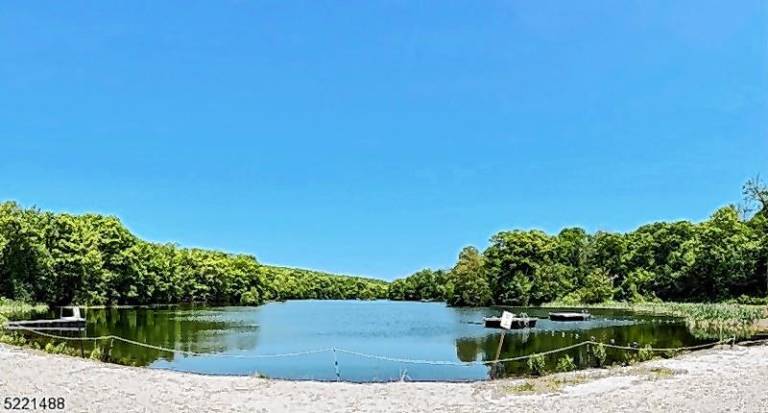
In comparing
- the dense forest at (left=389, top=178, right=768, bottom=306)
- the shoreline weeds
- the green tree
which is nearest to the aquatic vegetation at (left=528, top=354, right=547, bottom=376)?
the shoreline weeds

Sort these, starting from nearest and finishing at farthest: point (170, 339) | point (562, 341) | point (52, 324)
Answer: point (170, 339), point (562, 341), point (52, 324)

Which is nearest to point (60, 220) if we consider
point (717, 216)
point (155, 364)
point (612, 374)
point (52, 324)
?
point (52, 324)

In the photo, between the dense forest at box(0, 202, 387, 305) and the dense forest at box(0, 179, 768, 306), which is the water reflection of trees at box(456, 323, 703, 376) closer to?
the dense forest at box(0, 179, 768, 306)

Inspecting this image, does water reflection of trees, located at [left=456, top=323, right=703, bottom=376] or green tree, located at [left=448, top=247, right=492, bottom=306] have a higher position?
green tree, located at [left=448, top=247, right=492, bottom=306]

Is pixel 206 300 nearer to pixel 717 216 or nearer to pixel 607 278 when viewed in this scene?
pixel 607 278

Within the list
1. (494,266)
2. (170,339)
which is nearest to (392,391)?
(170,339)

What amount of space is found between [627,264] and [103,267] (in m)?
65.8

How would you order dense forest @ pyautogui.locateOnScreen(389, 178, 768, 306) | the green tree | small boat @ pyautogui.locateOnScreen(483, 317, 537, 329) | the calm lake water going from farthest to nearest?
the green tree
dense forest @ pyautogui.locateOnScreen(389, 178, 768, 306)
small boat @ pyautogui.locateOnScreen(483, 317, 537, 329)
the calm lake water

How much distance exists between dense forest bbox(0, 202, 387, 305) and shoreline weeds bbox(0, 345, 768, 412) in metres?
44.9

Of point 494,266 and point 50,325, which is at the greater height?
point 494,266

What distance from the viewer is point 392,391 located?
1377 cm

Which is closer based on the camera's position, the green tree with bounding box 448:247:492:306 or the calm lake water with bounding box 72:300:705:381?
the calm lake water with bounding box 72:300:705:381

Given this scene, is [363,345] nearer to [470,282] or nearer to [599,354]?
[599,354]

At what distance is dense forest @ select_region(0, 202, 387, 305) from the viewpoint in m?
56.2
